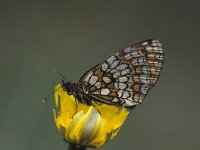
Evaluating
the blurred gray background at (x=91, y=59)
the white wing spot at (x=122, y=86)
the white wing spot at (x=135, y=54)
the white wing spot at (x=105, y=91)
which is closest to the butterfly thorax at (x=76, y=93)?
the white wing spot at (x=105, y=91)

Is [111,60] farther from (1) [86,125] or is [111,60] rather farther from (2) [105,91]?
(1) [86,125]

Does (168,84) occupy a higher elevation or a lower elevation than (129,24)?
lower

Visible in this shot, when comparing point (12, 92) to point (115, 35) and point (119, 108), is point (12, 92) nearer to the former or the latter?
point (119, 108)

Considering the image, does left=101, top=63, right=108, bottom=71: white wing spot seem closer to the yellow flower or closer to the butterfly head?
the butterfly head

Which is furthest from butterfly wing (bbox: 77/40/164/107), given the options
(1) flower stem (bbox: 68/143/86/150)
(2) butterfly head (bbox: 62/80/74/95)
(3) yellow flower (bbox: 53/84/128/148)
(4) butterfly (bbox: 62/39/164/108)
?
(1) flower stem (bbox: 68/143/86/150)

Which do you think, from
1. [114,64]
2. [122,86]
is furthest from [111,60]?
[122,86]

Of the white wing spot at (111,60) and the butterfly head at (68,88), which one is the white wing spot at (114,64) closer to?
the white wing spot at (111,60)

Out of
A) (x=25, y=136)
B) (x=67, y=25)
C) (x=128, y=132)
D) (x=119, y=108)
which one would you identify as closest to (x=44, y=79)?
(x=25, y=136)
